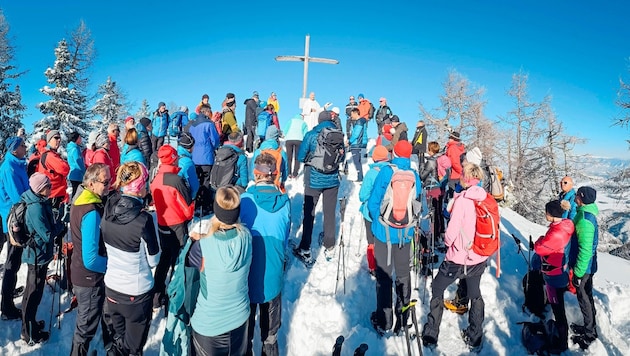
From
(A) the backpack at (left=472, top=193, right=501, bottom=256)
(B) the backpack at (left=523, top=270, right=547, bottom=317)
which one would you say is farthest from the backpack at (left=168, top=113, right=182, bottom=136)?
(B) the backpack at (left=523, top=270, right=547, bottom=317)

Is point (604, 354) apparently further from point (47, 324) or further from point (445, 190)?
point (47, 324)

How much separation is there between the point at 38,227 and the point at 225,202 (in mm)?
3091

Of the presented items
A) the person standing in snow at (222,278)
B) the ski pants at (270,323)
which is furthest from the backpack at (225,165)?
the person standing in snow at (222,278)

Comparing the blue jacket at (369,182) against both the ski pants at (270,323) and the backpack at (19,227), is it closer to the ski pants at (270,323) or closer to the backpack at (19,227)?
the ski pants at (270,323)

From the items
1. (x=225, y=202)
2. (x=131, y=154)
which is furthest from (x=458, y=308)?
(x=131, y=154)

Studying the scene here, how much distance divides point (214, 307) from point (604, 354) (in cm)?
573

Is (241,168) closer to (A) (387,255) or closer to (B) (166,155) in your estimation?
(B) (166,155)

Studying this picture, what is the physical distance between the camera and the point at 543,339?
469 cm

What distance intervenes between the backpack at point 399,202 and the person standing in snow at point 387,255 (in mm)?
71

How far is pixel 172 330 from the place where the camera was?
3160 millimetres

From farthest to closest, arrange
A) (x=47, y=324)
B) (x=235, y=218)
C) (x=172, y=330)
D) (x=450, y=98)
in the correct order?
(x=450, y=98)
(x=47, y=324)
(x=172, y=330)
(x=235, y=218)

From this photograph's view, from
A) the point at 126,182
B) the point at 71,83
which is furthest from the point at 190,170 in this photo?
the point at 71,83

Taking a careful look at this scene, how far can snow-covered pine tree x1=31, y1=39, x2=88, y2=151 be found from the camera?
21.4m

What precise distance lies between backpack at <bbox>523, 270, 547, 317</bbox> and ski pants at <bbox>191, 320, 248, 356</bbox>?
510 centimetres
